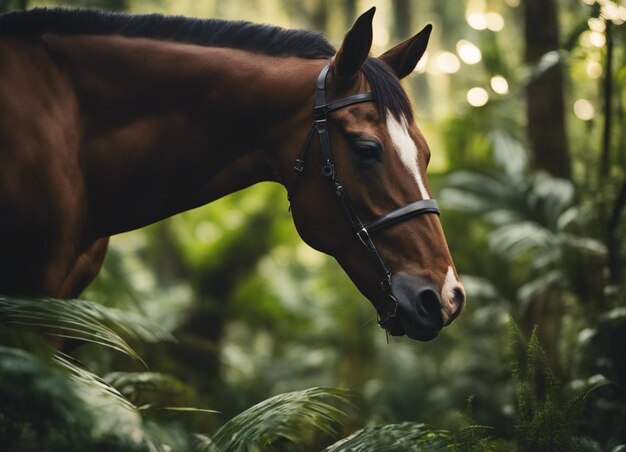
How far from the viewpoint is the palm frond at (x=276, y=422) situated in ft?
7.34

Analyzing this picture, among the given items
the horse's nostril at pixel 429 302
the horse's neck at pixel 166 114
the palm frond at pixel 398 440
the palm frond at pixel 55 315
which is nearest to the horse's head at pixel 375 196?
the horse's nostril at pixel 429 302

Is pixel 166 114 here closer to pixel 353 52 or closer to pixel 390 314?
pixel 353 52

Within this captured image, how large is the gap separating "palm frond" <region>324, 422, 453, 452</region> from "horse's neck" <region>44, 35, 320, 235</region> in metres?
1.13

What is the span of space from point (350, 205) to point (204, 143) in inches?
26.5

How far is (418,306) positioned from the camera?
2.33 meters

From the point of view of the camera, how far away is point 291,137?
2654 millimetres

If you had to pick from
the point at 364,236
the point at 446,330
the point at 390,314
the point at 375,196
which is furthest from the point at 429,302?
the point at 446,330

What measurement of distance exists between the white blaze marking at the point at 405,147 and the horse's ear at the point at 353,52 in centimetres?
23

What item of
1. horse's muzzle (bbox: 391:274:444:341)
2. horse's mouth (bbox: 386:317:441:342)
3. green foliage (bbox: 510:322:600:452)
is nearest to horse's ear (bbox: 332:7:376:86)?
horse's muzzle (bbox: 391:274:444:341)

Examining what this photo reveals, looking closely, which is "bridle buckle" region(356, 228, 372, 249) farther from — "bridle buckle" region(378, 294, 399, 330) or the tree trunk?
the tree trunk

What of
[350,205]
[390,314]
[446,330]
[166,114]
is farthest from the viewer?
[446,330]

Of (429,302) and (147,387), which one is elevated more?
(429,302)

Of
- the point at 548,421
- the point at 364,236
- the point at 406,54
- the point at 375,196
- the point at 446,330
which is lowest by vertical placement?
the point at 446,330

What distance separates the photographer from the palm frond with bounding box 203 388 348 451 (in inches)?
88.0
